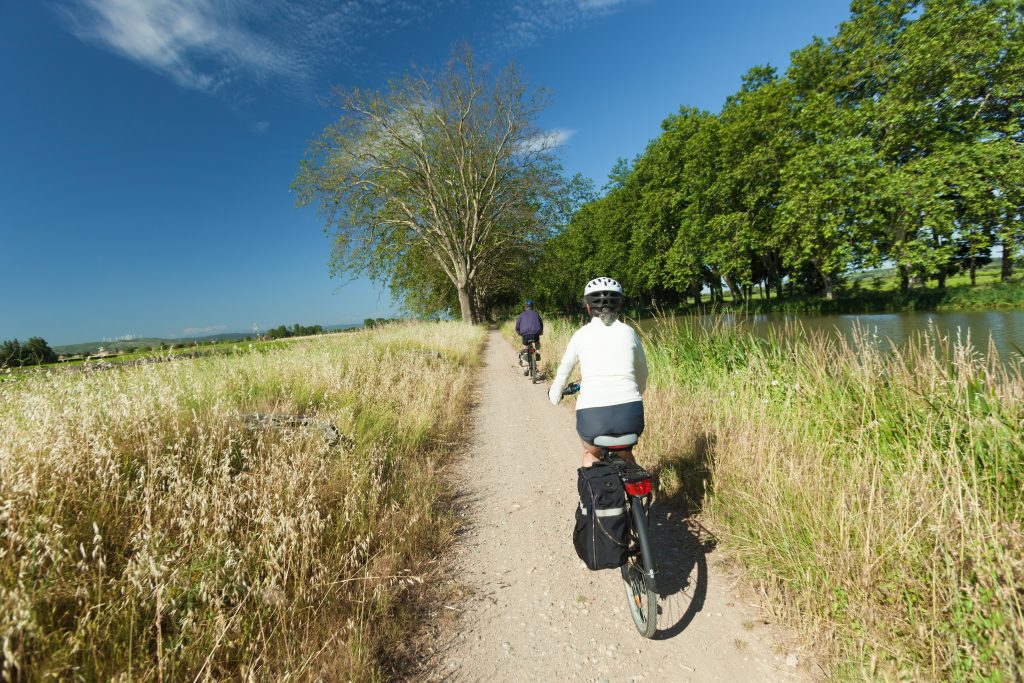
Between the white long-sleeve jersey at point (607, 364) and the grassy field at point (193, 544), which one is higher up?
the white long-sleeve jersey at point (607, 364)

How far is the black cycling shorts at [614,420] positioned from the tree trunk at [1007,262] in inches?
898

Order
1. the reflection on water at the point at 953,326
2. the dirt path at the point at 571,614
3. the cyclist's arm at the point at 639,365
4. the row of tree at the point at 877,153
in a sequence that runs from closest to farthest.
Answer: the dirt path at the point at 571,614
the cyclist's arm at the point at 639,365
the reflection on water at the point at 953,326
the row of tree at the point at 877,153

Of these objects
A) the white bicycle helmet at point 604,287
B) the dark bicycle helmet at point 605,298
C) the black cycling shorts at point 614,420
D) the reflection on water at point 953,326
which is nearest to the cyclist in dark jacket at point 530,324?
the reflection on water at point 953,326

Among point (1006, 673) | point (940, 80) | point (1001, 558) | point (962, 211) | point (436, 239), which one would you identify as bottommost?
point (1006, 673)

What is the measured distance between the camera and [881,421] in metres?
3.28

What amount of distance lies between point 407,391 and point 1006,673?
723cm

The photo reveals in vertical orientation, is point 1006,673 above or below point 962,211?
below

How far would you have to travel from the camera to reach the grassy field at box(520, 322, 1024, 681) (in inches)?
69.2

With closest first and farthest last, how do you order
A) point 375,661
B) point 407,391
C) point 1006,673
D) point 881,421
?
point 1006,673 → point 375,661 → point 881,421 → point 407,391

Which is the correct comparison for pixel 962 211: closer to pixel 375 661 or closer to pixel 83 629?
pixel 375 661

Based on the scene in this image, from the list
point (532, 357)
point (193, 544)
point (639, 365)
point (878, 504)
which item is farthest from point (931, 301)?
point (193, 544)

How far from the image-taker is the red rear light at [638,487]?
8.11 feet

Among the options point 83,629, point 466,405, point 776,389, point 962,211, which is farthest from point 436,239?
point 962,211

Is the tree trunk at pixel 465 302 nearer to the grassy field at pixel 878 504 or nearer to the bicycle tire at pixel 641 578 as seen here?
the grassy field at pixel 878 504
